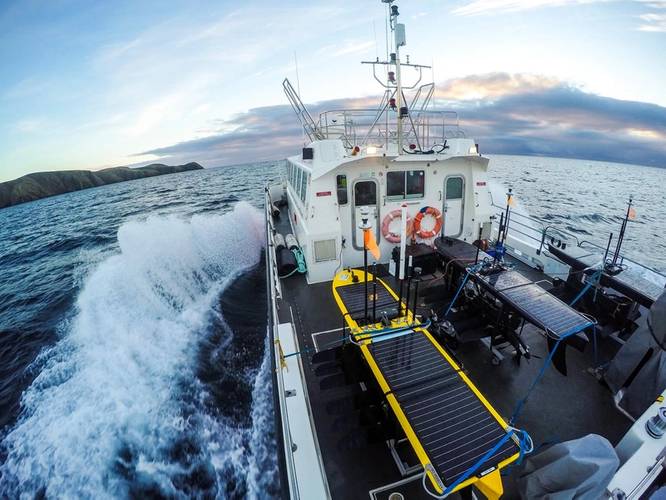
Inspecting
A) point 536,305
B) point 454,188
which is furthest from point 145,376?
point 454,188

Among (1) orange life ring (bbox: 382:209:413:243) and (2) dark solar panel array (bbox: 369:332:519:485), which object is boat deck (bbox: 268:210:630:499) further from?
(1) orange life ring (bbox: 382:209:413:243)

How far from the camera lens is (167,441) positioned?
5.04 metres

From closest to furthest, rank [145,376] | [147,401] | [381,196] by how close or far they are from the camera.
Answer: [147,401] < [145,376] < [381,196]

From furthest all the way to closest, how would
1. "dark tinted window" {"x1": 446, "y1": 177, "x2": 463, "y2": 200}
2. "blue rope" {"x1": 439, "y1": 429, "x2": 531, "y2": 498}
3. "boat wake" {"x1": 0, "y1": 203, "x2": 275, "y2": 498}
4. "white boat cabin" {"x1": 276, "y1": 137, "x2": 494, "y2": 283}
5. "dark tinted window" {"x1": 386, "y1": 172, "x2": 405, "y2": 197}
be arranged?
1. "dark tinted window" {"x1": 446, "y1": 177, "x2": 463, "y2": 200}
2. "dark tinted window" {"x1": 386, "y1": 172, "x2": 405, "y2": 197}
3. "white boat cabin" {"x1": 276, "y1": 137, "x2": 494, "y2": 283}
4. "boat wake" {"x1": 0, "y1": 203, "x2": 275, "y2": 498}
5. "blue rope" {"x1": 439, "y1": 429, "x2": 531, "y2": 498}

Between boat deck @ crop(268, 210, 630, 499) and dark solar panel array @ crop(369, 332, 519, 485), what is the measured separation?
710mm

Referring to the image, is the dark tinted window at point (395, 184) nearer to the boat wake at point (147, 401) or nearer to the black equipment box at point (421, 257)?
the black equipment box at point (421, 257)

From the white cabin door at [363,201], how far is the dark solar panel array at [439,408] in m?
4.03

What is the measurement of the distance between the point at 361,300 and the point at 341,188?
344 cm

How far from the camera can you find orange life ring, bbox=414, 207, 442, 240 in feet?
25.0

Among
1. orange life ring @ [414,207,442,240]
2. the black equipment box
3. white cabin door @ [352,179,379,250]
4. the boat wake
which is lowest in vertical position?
the boat wake

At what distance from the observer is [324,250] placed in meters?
7.00

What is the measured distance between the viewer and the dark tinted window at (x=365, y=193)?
24.0 ft

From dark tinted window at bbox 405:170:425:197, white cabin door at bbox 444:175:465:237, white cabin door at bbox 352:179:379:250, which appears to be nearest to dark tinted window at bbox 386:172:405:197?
dark tinted window at bbox 405:170:425:197

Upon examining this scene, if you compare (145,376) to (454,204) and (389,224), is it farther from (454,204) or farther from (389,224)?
(454,204)
